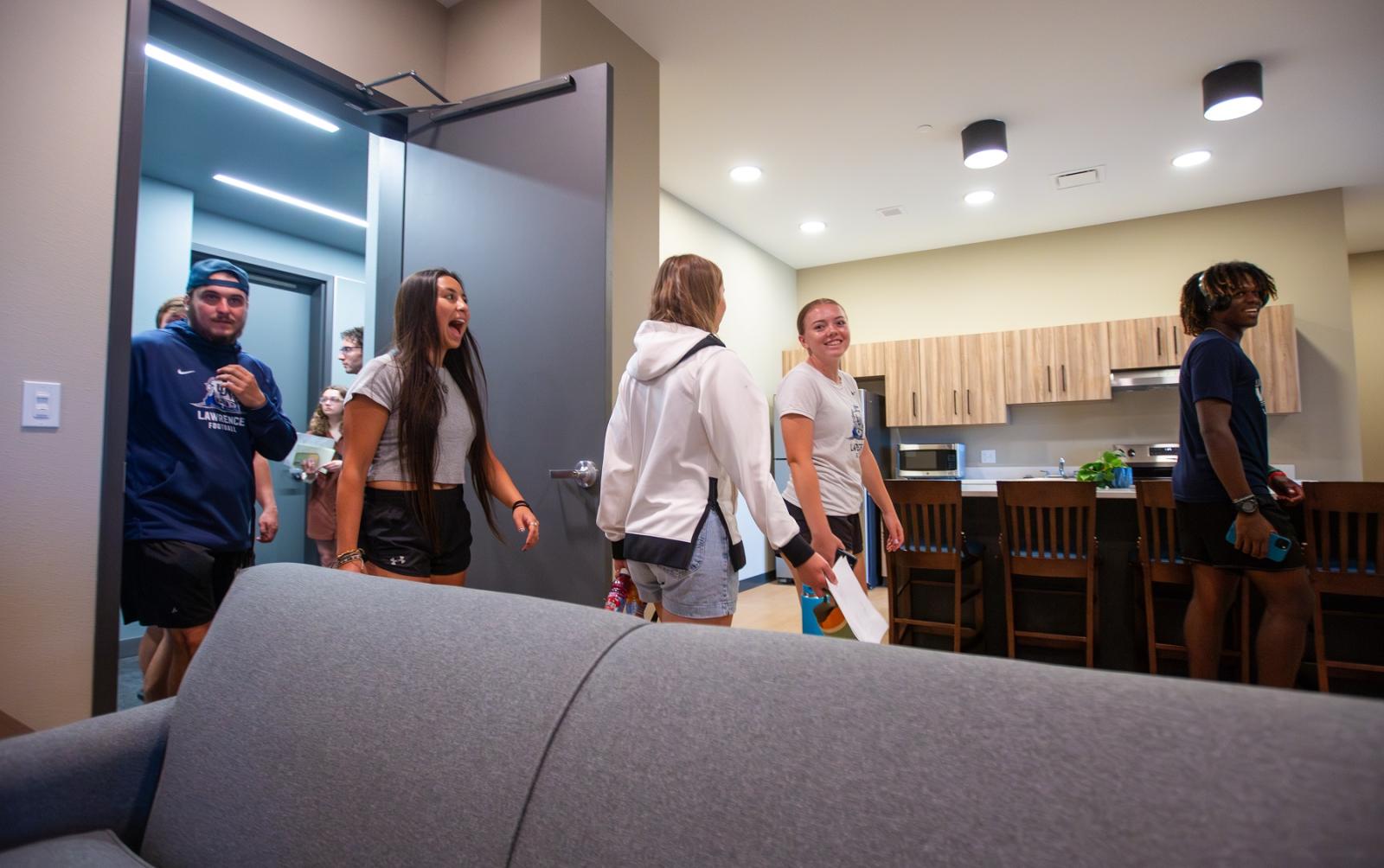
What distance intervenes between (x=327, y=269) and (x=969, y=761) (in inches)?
225

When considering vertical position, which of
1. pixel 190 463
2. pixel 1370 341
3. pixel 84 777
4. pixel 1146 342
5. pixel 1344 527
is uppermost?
pixel 1370 341

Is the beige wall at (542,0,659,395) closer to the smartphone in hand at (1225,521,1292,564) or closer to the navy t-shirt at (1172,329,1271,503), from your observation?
the navy t-shirt at (1172,329,1271,503)

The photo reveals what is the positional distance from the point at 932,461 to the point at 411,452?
5002mm

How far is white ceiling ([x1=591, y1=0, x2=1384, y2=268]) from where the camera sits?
295 centimetres

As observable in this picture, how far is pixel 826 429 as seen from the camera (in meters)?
A: 2.29

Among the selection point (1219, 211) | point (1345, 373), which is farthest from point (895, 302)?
point (1345, 373)

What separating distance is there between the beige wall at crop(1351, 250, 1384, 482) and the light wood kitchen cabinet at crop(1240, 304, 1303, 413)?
2720mm

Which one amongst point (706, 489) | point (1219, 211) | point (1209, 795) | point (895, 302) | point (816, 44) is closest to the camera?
point (1209, 795)

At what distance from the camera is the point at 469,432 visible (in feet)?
5.73

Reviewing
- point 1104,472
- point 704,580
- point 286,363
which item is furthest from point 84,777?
point 286,363

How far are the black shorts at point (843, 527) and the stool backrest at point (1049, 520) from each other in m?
0.88

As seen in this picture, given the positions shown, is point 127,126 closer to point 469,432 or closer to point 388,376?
point 388,376

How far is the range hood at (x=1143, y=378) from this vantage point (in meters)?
4.91

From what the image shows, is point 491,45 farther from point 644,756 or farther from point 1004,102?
point 644,756
